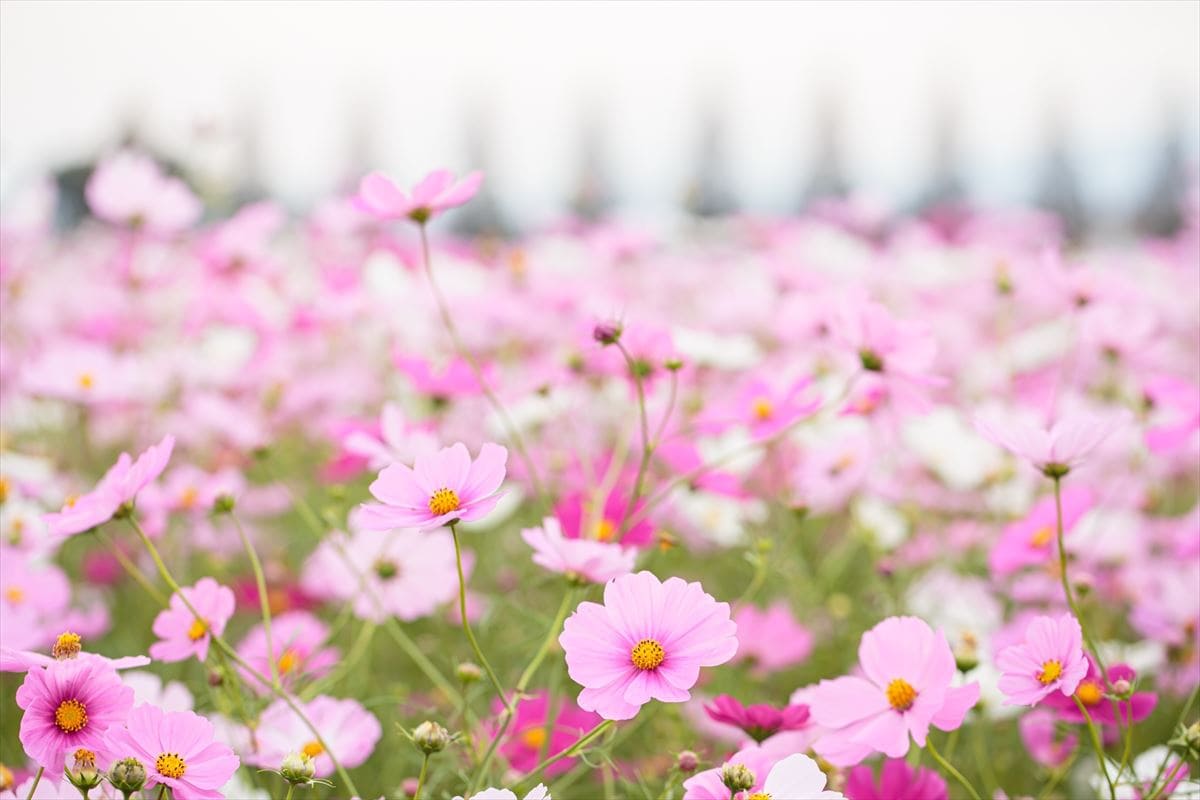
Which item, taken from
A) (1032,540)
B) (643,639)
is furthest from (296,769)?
(1032,540)

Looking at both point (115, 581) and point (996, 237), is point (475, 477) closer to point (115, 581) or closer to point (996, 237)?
point (115, 581)

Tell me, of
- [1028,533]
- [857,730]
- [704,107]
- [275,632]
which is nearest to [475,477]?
[857,730]

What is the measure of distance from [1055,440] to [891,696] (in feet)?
0.56

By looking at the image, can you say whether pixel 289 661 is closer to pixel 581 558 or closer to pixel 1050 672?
pixel 581 558

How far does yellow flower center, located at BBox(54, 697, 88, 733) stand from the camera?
1.48 ft

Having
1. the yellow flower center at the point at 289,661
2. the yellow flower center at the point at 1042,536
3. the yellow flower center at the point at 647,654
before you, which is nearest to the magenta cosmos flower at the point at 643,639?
Result: the yellow flower center at the point at 647,654

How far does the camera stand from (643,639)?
0.47m

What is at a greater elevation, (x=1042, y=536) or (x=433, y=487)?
(x=433, y=487)

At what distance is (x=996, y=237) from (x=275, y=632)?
2.32m

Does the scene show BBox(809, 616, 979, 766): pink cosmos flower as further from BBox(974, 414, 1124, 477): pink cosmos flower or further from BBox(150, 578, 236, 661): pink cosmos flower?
BBox(150, 578, 236, 661): pink cosmos flower

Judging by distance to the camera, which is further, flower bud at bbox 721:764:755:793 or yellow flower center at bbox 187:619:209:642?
yellow flower center at bbox 187:619:209:642

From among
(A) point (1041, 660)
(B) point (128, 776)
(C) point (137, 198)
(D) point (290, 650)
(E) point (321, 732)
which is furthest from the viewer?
(C) point (137, 198)

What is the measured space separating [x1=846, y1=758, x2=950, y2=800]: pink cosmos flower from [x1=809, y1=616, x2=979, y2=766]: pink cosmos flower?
0.04m

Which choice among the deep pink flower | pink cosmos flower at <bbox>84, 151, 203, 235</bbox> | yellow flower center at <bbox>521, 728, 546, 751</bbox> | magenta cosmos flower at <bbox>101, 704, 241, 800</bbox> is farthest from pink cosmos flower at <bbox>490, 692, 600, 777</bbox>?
pink cosmos flower at <bbox>84, 151, 203, 235</bbox>
